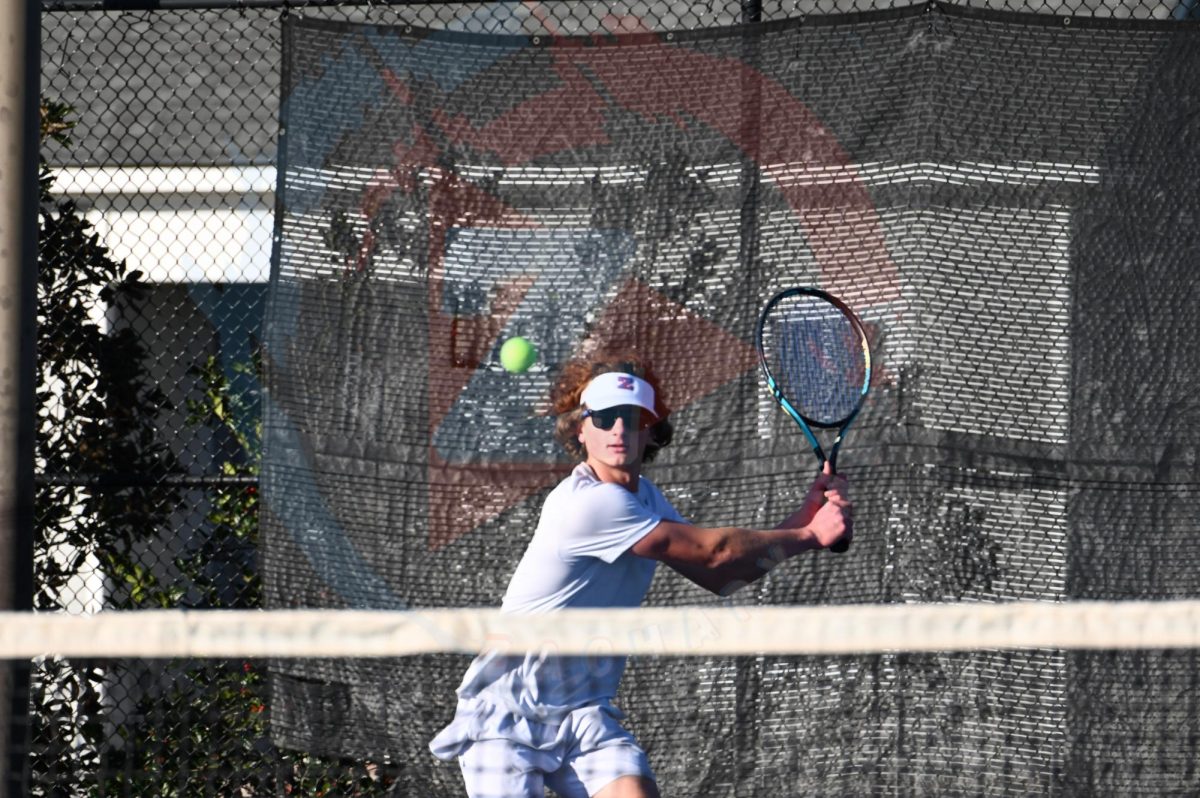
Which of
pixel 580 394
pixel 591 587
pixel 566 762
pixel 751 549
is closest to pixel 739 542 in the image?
pixel 751 549

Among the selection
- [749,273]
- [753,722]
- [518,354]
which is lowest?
[753,722]

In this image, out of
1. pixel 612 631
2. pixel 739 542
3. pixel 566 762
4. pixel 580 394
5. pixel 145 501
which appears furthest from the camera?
pixel 145 501

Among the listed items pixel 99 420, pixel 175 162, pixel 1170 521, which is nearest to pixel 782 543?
pixel 1170 521

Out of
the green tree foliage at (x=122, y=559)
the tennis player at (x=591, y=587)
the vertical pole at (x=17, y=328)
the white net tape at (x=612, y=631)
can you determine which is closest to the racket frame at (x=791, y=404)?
the tennis player at (x=591, y=587)

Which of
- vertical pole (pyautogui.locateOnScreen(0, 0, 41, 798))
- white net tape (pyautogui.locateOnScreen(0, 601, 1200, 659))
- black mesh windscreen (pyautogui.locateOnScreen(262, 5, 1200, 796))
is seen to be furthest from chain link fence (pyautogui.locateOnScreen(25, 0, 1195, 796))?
white net tape (pyautogui.locateOnScreen(0, 601, 1200, 659))

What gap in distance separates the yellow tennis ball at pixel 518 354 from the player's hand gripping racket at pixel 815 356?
61 cm

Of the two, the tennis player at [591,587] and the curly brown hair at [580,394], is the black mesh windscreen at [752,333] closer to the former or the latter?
the curly brown hair at [580,394]

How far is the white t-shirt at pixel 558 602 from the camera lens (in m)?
3.27

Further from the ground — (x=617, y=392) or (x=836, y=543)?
(x=617, y=392)

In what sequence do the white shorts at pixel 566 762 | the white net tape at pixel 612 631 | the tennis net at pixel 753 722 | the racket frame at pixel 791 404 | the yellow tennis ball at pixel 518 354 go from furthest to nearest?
1. the yellow tennis ball at pixel 518 354
2. the tennis net at pixel 753 722
3. the racket frame at pixel 791 404
4. the white shorts at pixel 566 762
5. the white net tape at pixel 612 631

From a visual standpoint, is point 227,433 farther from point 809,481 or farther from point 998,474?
point 998,474

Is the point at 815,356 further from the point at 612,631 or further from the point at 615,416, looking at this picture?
the point at 612,631

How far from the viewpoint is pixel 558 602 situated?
11.0ft

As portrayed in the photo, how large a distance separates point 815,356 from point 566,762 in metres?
1.32
